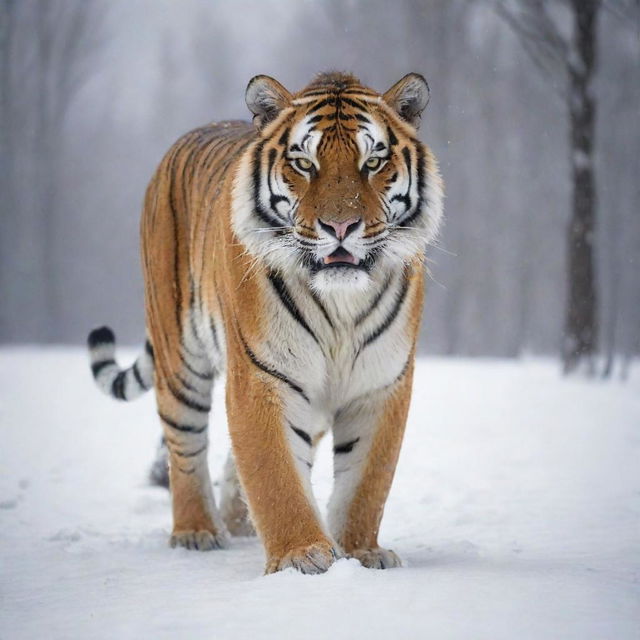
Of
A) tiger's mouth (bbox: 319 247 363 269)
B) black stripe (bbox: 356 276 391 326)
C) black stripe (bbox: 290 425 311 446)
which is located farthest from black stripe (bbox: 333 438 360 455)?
tiger's mouth (bbox: 319 247 363 269)

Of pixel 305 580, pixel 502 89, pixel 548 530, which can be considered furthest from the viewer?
pixel 502 89

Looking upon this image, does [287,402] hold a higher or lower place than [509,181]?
lower

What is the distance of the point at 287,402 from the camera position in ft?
9.77

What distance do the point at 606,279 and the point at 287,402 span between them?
22103 mm

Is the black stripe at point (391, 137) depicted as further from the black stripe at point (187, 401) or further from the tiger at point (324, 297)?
the black stripe at point (187, 401)

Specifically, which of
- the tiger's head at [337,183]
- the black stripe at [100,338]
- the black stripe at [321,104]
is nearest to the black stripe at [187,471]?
the black stripe at [100,338]

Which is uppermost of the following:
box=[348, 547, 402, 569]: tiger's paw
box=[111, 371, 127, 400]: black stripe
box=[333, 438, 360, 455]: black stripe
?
box=[333, 438, 360, 455]: black stripe

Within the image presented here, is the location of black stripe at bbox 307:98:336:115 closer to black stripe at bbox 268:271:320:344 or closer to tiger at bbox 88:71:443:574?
tiger at bbox 88:71:443:574

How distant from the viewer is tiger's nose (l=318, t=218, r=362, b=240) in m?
2.71

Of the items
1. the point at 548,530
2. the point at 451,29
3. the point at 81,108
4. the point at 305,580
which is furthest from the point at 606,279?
the point at 305,580

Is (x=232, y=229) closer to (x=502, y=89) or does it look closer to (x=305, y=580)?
(x=305, y=580)

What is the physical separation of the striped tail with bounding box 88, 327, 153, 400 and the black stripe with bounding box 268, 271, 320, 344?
1.60 metres

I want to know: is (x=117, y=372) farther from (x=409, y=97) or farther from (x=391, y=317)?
(x=409, y=97)

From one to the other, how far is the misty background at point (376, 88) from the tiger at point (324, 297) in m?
14.3
